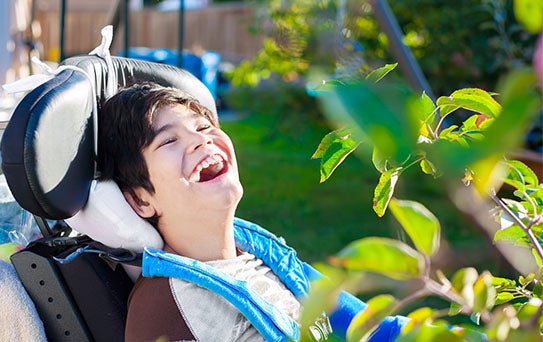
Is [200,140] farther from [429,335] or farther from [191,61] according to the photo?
[191,61]

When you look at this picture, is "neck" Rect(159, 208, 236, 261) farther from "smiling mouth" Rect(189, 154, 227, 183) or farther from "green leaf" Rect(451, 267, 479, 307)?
"green leaf" Rect(451, 267, 479, 307)

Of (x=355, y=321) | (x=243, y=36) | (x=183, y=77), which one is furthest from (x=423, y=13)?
(x=243, y=36)

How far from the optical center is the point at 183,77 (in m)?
1.78

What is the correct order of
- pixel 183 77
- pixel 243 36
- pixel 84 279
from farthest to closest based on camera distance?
pixel 243 36 → pixel 183 77 → pixel 84 279

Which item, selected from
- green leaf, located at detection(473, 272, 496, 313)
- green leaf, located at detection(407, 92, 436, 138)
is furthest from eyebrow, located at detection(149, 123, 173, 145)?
green leaf, located at detection(473, 272, 496, 313)

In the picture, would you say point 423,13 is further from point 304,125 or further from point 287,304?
point 287,304

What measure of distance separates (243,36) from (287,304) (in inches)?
420

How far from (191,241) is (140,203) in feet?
0.40

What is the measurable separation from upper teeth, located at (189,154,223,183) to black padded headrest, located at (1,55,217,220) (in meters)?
0.18

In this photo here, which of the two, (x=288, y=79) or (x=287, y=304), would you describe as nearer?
(x=287, y=304)

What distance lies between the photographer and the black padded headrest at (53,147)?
131 centimetres

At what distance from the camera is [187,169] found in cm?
146

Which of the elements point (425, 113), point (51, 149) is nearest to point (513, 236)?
point (425, 113)

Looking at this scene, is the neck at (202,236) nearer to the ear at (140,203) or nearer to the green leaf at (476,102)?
the ear at (140,203)
